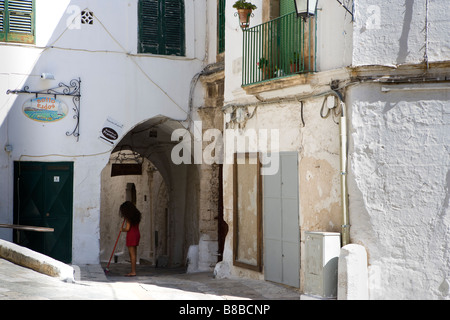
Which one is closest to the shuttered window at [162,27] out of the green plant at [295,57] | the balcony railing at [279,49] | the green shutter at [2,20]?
the green shutter at [2,20]

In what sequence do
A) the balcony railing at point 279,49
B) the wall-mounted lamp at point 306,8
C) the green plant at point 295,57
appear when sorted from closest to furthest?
1. the wall-mounted lamp at point 306,8
2. the balcony railing at point 279,49
3. the green plant at point 295,57

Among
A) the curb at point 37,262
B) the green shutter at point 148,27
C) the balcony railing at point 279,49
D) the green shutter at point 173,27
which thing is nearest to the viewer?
the curb at point 37,262

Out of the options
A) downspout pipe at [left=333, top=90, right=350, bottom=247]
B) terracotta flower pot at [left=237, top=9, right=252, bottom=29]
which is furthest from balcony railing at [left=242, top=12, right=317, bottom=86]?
downspout pipe at [left=333, top=90, right=350, bottom=247]

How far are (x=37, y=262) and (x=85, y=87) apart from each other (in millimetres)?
4652

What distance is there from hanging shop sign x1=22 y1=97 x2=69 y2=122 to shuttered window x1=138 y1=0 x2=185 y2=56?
6.64 feet

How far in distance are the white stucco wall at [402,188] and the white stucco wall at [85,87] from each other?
5.76 m

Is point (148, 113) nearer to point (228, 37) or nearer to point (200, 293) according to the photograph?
point (228, 37)

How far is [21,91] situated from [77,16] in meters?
1.87

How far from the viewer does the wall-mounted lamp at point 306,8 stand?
920 centimetres

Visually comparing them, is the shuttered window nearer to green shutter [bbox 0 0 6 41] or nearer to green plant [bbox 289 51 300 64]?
green shutter [bbox 0 0 6 41]

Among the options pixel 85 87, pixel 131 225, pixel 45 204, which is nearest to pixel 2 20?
pixel 85 87

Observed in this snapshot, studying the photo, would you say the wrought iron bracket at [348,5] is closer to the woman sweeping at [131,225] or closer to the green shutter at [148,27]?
the green shutter at [148,27]

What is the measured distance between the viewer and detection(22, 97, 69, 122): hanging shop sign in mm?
12732

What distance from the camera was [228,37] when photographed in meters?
12.2
